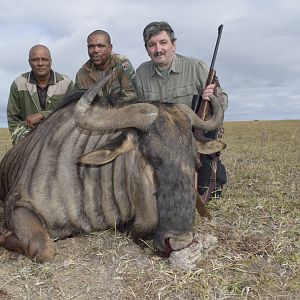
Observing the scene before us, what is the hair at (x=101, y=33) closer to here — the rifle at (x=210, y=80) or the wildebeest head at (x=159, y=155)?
the rifle at (x=210, y=80)

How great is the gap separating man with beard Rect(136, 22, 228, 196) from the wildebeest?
65.8 inches

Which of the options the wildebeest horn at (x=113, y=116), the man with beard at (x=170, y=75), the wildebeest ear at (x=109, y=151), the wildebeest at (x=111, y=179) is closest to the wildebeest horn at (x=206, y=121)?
the wildebeest at (x=111, y=179)

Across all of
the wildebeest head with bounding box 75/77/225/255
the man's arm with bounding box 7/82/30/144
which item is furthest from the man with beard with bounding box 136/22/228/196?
the wildebeest head with bounding box 75/77/225/255

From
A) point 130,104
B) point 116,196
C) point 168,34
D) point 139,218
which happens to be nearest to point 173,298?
point 139,218

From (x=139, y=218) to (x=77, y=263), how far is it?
1.95 feet

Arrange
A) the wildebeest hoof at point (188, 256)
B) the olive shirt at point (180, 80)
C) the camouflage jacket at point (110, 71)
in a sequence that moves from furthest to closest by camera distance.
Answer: the camouflage jacket at point (110, 71), the olive shirt at point (180, 80), the wildebeest hoof at point (188, 256)

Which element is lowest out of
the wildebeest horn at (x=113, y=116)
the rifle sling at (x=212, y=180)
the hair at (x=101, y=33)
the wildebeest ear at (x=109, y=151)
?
the rifle sling at (x=212, y=180)

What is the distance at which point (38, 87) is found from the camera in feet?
23.6

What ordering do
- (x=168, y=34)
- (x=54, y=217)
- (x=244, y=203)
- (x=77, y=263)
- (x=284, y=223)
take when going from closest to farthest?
(x=77, y=263) → (x=54, y=217) → (x=284, y=223) → (x=244, y=203) → (x=168, y=34)

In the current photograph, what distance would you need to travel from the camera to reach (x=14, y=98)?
729 cm

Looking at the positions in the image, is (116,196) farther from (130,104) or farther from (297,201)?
(297,201)

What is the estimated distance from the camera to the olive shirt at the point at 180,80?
6492 millimetres

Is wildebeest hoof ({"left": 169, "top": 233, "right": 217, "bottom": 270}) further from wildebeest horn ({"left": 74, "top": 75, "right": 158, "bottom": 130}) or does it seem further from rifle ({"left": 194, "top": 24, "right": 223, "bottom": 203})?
rifle ({"left": 194, "top": 24, "right": 223, "bottom": 203})

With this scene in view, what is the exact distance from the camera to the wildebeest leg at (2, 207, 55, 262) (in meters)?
3.90
